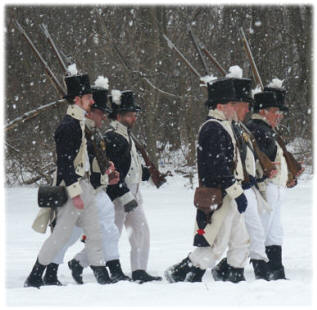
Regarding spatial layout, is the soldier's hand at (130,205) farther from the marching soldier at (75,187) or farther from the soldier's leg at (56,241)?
the soldier's leg at (56,241)

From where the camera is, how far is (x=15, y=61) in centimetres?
1723

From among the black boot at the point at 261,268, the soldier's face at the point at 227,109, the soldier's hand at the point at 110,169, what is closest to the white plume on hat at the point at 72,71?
the soldier's hand at the point at 110,169

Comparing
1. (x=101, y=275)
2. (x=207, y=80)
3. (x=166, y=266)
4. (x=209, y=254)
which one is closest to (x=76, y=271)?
(x=101, y=275)

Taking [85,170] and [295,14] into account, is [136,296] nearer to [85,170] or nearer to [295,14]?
[85,170]

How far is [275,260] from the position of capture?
638 cm

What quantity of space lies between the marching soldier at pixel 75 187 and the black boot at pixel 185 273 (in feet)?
2.01

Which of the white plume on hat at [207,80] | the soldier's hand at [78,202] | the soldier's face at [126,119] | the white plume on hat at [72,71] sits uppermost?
the white plume on hat at [72,71]

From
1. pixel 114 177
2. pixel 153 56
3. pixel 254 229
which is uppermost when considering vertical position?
pixel 153 56

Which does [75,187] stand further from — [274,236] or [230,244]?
[274,236]

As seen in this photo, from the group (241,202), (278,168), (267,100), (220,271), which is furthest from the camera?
(267,100)

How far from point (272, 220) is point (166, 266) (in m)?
1.36

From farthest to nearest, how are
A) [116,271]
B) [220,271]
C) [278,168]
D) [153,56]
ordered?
[153,56]
[278,168]
[220,271]
[116,271]

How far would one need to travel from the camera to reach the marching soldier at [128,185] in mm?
6227

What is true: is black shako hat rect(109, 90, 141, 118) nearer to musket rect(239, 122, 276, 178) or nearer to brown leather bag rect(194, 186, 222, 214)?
musket rect(239, 122, 276, 178)
